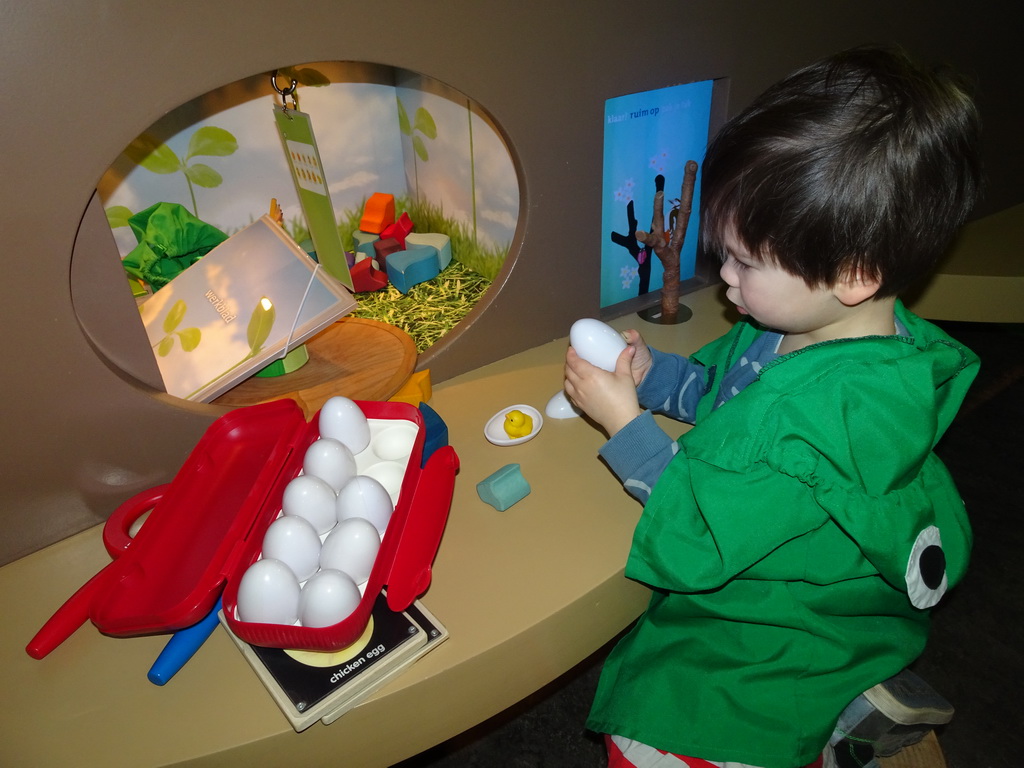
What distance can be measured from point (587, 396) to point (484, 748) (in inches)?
26.4

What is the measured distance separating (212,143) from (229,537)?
0.70 m

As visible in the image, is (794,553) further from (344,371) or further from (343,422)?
(344,371)

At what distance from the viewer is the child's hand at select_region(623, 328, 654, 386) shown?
0.90 metres

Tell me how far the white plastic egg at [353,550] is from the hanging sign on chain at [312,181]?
1.28ft

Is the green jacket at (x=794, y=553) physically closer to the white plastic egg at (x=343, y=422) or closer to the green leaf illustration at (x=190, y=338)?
the white plastic egg at (x=343, y=422)

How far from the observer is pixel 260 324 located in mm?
883

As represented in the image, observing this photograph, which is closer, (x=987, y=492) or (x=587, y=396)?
(x=587, y=396)

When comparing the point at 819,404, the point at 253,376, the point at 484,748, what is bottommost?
the point at 484,748

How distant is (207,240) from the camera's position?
3.51 feet

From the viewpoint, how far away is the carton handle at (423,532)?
0.63 metres

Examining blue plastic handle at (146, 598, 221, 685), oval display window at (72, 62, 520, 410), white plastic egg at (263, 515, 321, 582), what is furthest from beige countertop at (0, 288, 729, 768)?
oval display window at (72, 62, 520, 410)

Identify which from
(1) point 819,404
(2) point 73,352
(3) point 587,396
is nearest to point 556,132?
(3) point 587,396

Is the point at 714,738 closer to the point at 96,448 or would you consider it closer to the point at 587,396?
the point at 587,396

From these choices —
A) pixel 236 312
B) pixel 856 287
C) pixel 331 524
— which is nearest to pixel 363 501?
pixel 331 524
